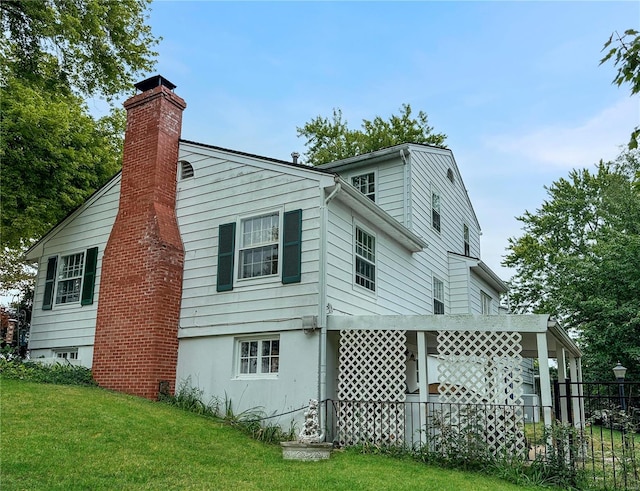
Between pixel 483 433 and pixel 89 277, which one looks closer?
pixel 483 433

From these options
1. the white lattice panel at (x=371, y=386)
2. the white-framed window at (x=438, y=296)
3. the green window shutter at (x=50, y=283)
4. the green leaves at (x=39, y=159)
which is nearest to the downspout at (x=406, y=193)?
the white-framed window at (x=438, y=296)

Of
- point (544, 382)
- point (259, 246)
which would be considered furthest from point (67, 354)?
point (544, 382)

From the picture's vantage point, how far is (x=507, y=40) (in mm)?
9156

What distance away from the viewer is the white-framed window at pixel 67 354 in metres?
13.2

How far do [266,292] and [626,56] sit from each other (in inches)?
284

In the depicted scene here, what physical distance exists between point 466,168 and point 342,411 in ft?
70.2

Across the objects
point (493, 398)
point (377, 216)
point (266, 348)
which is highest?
point (377, 216)

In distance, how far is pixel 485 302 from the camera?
61.0 feet

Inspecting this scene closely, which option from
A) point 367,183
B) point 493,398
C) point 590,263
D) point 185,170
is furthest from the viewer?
point 590,263

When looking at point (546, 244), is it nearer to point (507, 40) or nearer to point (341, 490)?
point (507, 40)

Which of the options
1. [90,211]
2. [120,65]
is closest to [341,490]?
[90,211]

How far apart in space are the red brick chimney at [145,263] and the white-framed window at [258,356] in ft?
5.47

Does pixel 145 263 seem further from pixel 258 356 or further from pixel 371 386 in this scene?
pixel 371 386

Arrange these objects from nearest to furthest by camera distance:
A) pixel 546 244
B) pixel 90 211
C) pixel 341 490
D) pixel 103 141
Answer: pixel 341 490, pixel 90 211, pixel 103 141, pixel 546 244
